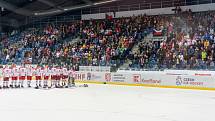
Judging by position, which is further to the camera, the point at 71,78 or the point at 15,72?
the point at 71,78

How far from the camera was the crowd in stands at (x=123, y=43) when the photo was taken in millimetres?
26183

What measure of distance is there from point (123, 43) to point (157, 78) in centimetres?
843

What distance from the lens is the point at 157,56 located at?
90.8ft

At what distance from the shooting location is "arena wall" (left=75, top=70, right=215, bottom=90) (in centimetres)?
2248

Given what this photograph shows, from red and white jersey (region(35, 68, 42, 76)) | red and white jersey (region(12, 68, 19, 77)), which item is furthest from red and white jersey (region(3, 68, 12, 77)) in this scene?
red and white jersey (region(35, 68, 42, 76))

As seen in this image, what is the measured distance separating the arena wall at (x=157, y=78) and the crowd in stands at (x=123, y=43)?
2.78ft

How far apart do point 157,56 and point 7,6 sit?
20665 millimetres

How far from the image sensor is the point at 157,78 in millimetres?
24344

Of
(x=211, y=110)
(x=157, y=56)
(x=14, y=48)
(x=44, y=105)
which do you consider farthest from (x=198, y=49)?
(x=14, y=48)

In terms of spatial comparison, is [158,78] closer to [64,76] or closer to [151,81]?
[151,81]

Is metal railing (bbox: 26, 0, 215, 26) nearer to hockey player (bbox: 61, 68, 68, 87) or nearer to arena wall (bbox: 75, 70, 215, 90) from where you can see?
arena wall (bbox: 75, 70, 215, 90)

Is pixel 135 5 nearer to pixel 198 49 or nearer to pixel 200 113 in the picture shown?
pixel 198 49

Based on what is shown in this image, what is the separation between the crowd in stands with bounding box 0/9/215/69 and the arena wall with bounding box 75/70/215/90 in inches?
33.3

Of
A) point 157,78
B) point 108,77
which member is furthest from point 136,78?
point 108,77
